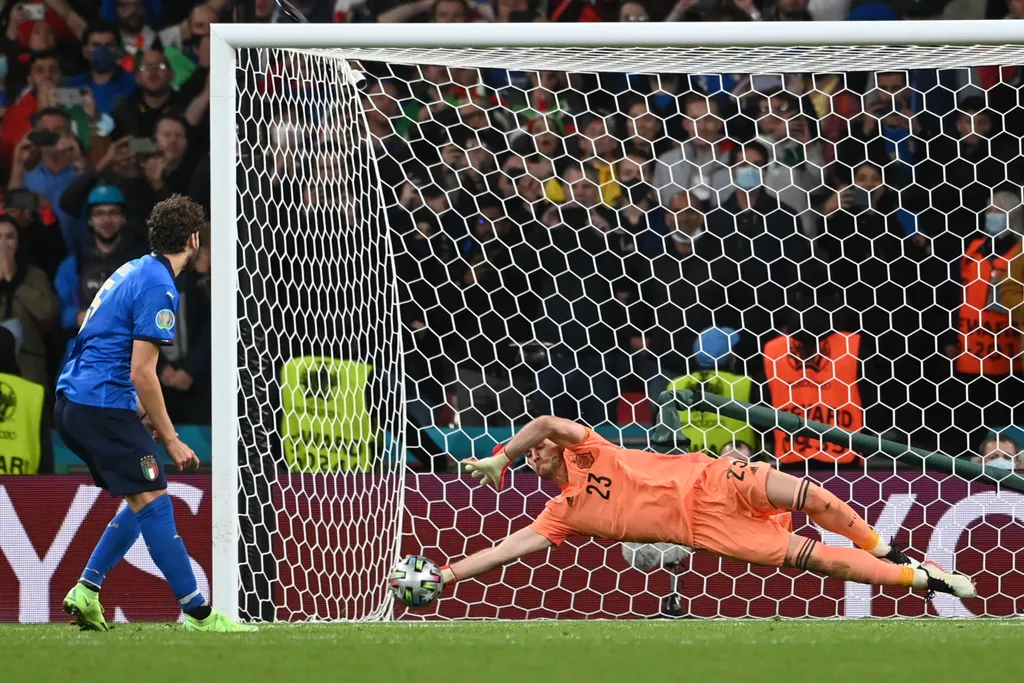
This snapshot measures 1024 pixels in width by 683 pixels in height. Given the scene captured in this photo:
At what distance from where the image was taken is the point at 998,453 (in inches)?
243

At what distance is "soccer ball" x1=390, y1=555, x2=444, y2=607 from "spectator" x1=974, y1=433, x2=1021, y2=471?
96.5 inches

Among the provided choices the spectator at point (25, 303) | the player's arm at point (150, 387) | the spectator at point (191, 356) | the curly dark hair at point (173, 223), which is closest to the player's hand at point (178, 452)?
the player's arm at point (150, 387)

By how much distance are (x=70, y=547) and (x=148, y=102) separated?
2.69 meters

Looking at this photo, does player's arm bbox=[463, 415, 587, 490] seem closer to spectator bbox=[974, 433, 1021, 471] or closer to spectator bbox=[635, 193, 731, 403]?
spectator bbox=[635, 193, 731, 403]

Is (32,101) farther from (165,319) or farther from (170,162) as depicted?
(165,319)

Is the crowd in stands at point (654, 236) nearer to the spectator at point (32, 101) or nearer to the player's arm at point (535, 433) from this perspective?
the spectator at point (32, 101)

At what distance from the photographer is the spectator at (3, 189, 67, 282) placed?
25.0ft

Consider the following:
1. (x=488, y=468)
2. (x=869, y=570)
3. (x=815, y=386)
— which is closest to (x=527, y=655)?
(x=488, y=468)

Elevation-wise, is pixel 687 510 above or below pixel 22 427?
below

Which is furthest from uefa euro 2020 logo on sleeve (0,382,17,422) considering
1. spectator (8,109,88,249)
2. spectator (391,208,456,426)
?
spectator (391,208,456,426)

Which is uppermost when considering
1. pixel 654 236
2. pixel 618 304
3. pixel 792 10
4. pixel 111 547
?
pixel 792 10

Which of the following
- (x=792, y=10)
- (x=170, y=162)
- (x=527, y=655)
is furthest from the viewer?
(x=170, y=162)

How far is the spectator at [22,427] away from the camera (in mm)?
6805

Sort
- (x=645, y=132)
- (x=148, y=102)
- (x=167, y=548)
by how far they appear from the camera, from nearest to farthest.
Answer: (x=167, y=548), (x=645, y=132), (x=148, y=102)
